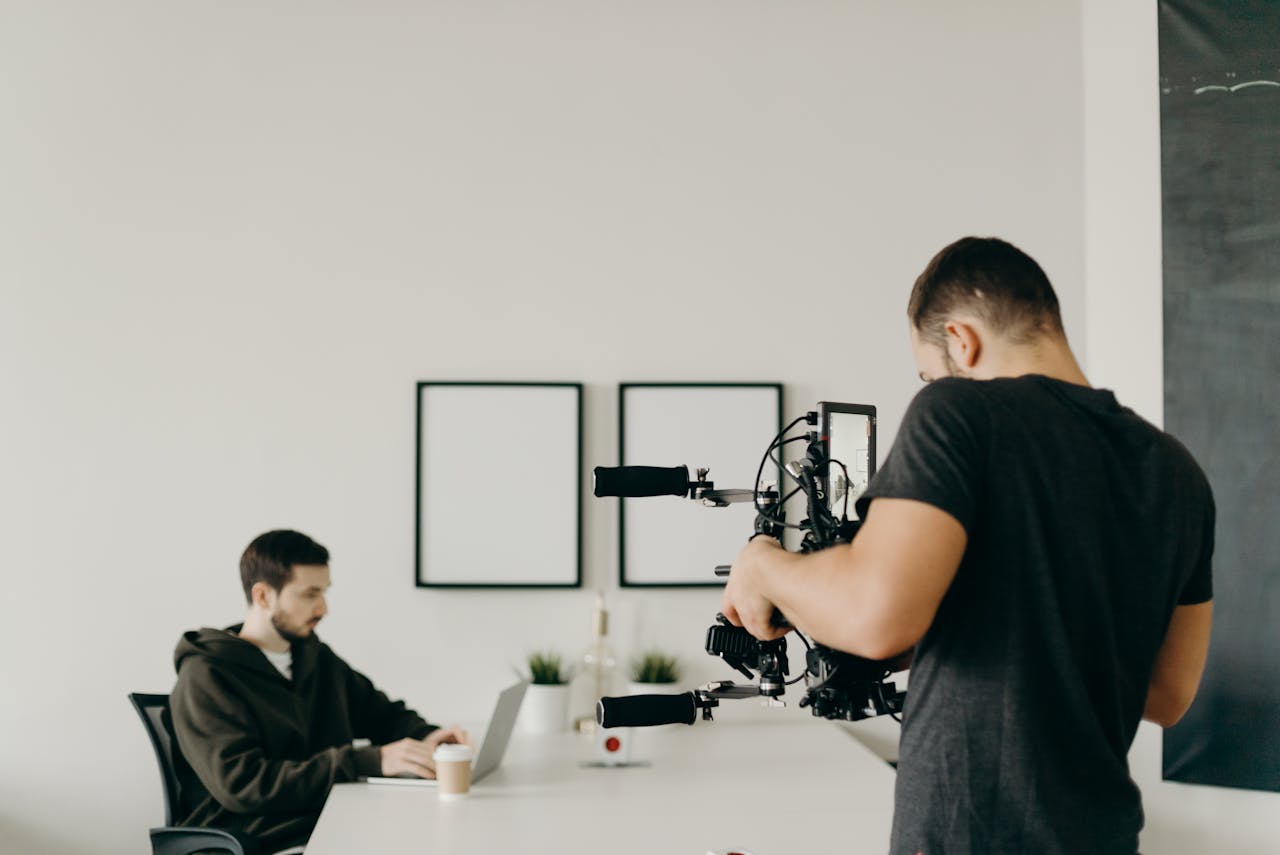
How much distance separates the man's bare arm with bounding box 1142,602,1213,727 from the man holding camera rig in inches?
5.0

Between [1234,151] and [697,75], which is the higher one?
[697,75]

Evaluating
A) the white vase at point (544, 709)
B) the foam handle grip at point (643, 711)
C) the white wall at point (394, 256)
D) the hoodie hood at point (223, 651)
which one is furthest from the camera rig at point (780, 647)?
the white wall at point (394, 256)

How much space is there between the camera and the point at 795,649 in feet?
11.4

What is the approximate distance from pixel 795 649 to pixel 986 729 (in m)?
2.25

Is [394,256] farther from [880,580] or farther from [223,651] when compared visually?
[880,580]

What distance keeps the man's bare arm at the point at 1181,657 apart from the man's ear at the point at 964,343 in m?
0.41

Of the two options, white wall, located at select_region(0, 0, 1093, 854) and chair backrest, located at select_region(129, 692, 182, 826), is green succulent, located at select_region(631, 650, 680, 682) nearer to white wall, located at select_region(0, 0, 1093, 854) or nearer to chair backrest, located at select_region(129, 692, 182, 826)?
white wall, located at select_region(0, 0, 1093, 854)

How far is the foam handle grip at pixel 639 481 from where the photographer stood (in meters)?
1.52

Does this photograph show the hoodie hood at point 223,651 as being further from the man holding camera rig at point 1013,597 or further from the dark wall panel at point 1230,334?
the dark wall panel at point 1230,334

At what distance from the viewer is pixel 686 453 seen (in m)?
3.48

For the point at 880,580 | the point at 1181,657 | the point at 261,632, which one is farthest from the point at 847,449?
the point at 261,632

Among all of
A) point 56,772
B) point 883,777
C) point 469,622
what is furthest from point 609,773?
point 56,772

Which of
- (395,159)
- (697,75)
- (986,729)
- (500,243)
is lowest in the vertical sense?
(986,729)

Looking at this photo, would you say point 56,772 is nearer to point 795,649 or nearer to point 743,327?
point 795,649
